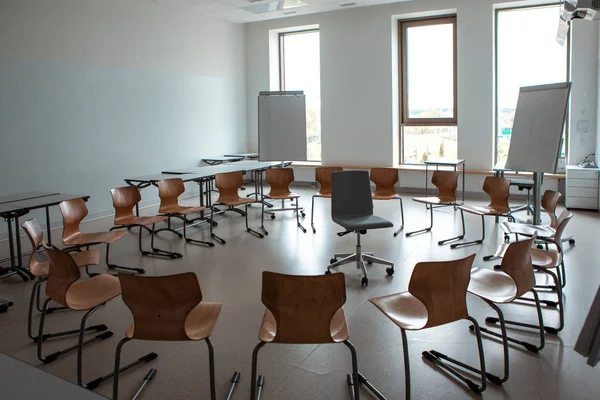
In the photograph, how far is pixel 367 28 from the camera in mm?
9844

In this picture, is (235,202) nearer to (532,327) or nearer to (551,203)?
(551,203)

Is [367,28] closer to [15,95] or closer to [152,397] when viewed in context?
[15,95]

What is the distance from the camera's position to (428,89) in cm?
978

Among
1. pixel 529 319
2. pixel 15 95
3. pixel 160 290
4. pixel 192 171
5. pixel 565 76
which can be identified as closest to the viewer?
pixel 160 290

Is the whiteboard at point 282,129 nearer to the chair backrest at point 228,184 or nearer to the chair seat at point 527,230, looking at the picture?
the chair backrest at point 228,184

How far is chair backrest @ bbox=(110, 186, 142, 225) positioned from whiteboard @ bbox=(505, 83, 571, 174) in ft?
13.9

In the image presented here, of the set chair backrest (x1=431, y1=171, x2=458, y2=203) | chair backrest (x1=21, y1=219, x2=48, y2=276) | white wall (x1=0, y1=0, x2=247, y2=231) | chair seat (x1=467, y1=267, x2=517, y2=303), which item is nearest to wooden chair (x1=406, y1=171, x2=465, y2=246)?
chair backrest (x1=431, y1=171, x2=458, y2=203)

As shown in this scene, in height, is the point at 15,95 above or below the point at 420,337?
above

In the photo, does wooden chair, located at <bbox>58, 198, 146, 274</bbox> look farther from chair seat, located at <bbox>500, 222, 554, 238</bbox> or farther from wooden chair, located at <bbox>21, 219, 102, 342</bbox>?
chair seat, located at <bbox>500, 222, 554, 238</bbox>

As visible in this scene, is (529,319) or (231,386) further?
(529,319)

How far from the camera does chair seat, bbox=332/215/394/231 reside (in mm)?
4748

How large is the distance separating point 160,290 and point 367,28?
8.41 metres

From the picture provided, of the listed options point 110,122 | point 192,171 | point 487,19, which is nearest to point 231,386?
point 192,171

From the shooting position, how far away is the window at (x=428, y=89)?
952 centimetres
